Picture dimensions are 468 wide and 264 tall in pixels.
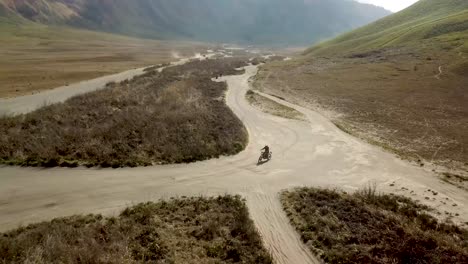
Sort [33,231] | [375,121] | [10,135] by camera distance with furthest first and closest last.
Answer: [375,121] < [10,135] < [33,231]

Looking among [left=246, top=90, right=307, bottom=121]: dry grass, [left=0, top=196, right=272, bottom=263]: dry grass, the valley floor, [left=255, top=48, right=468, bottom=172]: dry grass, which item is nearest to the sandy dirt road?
[left=0, top=196, right=272, bottom=263]: dry grass

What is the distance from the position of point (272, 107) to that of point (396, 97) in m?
25.5

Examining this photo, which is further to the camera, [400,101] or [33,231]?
[400,101]

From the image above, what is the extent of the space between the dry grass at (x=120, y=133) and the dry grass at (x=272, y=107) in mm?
9189

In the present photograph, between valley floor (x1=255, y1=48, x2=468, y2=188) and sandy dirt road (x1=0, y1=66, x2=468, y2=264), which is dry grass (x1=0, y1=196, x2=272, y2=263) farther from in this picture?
valley floor (x1=255, y1=48, x2=468, y2=188)

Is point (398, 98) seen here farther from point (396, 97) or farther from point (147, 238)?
point (147, 238)

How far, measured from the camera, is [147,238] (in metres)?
21.3

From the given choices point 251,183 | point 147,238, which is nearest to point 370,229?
point 251,183

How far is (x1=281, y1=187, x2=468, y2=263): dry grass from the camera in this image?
20688mm

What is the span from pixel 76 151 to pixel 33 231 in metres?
14.0

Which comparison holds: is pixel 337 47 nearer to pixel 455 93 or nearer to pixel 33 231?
pixel 455 93

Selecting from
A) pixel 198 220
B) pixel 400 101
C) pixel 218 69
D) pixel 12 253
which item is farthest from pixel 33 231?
pixel 218 69

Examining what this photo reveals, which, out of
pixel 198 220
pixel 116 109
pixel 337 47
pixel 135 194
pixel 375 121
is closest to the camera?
pixel 198 220

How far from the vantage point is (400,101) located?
6875cm
